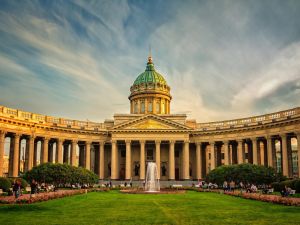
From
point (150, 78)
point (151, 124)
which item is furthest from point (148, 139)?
point (150, 78)

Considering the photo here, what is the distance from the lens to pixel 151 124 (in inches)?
3132

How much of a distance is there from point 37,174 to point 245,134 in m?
41.6

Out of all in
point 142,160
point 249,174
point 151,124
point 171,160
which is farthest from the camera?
point 151,124

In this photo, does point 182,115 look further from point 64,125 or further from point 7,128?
point 7,128

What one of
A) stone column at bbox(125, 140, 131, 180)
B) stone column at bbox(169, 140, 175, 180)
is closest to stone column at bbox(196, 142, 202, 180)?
stone column at bbox(169, 140, 175, 180)

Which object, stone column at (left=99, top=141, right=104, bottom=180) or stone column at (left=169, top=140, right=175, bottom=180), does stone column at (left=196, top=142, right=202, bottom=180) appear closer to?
stone column at (left=169, top=140, right=175, bottom=180)

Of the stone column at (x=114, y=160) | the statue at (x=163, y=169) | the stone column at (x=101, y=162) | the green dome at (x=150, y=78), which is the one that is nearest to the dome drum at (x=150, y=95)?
the green dome at (x=150, y=78)

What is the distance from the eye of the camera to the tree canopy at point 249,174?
53306 mm

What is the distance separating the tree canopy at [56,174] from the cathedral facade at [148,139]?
1213 cm

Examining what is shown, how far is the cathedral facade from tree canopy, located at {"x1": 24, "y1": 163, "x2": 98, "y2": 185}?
39.8 feet

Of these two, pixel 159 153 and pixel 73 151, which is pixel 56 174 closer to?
pixel 73 151

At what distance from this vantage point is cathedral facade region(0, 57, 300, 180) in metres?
64.5

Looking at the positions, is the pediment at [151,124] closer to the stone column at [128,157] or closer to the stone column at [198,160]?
the stone column at [128,157]

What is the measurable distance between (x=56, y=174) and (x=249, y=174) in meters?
27.6
